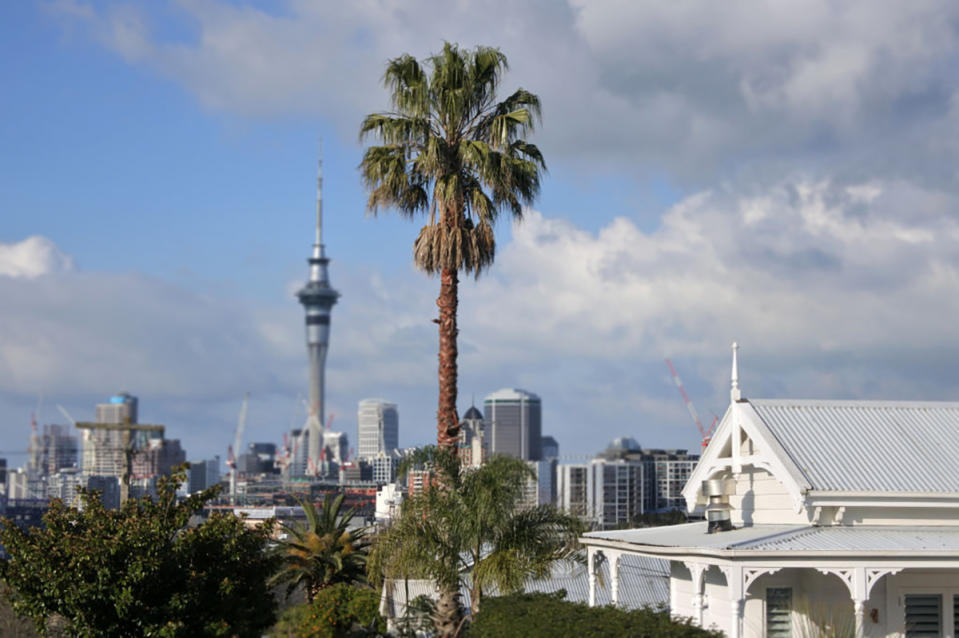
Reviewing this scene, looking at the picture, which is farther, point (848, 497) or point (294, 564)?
point (294, 564)

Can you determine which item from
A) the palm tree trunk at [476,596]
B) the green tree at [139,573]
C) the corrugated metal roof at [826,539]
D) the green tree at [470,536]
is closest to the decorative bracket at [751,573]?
the corrugated metal roof at [826,539]

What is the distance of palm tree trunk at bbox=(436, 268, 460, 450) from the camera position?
26.3m

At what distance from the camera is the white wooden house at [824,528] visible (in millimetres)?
19125

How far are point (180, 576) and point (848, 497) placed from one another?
12327 mm

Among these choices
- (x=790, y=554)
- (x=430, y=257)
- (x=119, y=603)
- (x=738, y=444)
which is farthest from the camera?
(x=430, y=257)

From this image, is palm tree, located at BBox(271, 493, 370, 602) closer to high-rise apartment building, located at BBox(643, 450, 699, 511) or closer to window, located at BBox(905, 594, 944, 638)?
high-rise apartment building, located at BBox(643, 450, 699, 511)

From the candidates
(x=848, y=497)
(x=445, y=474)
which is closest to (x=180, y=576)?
(x=445, y=474)

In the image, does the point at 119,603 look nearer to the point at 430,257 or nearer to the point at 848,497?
the point at 430,257

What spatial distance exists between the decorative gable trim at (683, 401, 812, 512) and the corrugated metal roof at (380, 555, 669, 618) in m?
4.64

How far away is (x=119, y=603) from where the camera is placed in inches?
851

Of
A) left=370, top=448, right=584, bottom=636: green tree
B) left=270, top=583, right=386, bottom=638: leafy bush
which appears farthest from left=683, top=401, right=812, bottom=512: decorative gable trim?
left=270, top=583, right=386, bottom=638: leafy bush

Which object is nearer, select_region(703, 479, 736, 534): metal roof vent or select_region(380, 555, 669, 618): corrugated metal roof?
select_region(703, 479, 736, 534): metal roof vent

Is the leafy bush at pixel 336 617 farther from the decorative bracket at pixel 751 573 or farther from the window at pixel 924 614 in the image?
the window at pixel 924 614

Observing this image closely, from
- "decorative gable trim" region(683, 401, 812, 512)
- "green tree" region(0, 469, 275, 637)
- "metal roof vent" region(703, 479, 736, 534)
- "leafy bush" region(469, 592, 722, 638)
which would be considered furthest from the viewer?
"metal roof vent" region(703, 479, 736, 534)
